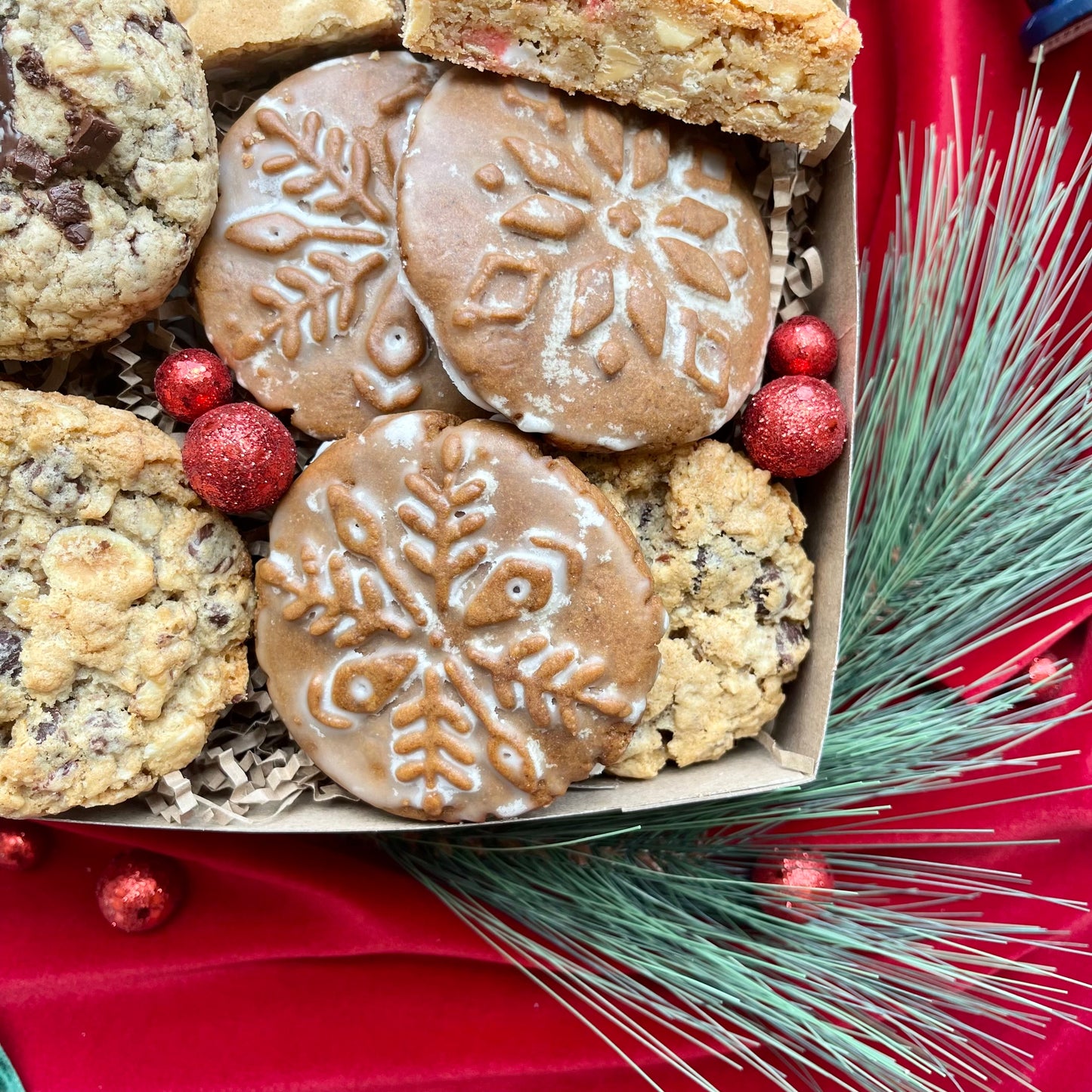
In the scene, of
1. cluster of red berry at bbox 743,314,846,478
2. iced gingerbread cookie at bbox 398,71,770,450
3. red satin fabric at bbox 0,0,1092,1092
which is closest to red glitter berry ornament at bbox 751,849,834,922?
red satin fabric at bbox 0,0,1092,1092

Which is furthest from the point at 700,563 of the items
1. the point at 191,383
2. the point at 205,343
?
the point at 205,343

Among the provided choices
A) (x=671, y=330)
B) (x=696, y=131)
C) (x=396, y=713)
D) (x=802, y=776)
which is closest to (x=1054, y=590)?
(x=802, y=776)

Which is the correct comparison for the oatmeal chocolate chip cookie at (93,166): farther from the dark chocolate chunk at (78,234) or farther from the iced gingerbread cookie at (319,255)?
the iced gingerbread cookie at (319,255)

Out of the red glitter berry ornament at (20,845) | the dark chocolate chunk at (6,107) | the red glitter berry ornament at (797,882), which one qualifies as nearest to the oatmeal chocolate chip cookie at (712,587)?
the red glitter berry ornament at (797,882)

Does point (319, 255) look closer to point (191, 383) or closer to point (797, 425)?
point (191, 383)

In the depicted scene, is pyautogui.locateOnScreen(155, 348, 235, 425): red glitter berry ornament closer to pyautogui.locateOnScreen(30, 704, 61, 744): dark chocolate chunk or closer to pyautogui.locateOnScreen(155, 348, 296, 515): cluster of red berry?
pyautogui.locateOnScreen(155, 348, 296, 515): cluster of red berry

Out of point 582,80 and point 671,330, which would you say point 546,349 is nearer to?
point 671,330
